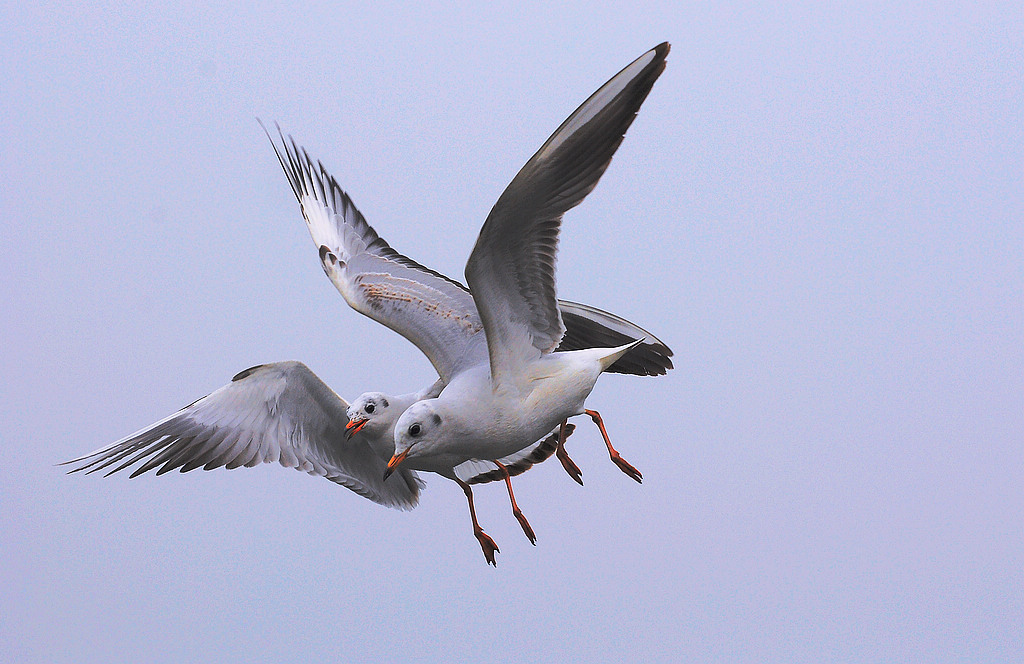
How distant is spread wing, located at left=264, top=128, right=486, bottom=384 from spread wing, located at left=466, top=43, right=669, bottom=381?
43cm

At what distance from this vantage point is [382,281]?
5809 millimetres

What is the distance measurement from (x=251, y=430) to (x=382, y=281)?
109cm

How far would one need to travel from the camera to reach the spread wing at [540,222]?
4.03 meters

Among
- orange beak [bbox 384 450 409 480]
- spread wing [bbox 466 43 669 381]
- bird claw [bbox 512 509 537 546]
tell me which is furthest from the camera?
bird claw [bbox 512 509 537 546]

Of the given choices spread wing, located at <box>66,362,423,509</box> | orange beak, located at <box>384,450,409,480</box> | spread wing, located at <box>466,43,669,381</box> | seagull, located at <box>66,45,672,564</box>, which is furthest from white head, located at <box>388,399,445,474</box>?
spread wing, located at <box>66,362,423,509</box>

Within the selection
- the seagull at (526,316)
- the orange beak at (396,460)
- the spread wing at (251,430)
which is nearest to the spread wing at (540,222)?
the seagull at (526,316)

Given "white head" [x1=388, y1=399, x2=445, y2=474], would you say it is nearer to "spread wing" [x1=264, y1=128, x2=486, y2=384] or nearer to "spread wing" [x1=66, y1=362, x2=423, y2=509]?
"spread wing" [x1=264, y1=128, x2=486, y2=384]

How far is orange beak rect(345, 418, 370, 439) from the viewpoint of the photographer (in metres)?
5.05

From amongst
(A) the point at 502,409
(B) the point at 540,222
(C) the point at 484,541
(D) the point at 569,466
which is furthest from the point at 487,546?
(B) the point at 540,222

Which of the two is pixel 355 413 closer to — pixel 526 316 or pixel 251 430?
pixel 251 430

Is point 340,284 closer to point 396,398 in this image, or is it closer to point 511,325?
point 396,398

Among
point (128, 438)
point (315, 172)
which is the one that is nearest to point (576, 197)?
point (128, 438)

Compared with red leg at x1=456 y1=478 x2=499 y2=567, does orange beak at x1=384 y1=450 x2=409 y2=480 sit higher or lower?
higher

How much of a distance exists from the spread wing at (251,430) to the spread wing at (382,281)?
0.53 meters
